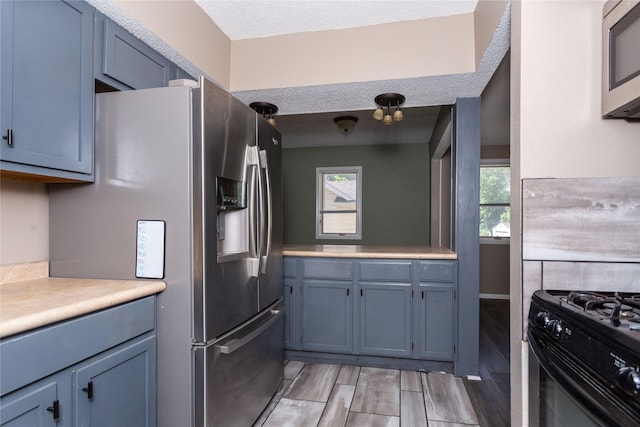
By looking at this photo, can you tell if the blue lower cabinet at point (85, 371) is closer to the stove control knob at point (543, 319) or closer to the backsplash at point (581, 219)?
the stove control knob at point (543, 319)

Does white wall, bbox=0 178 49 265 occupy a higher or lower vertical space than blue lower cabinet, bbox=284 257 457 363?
higher

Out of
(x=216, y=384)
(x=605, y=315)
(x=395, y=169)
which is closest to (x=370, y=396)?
(x=216, y=384)

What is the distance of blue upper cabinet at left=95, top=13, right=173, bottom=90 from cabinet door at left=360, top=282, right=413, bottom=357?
6.71ft

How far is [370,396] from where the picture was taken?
2.36 m

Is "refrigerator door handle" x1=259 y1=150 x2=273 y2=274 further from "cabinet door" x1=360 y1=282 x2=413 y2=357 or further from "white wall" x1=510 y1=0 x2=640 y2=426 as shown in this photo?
"white wall" x1=510 y1=0 x2=640 y2=426

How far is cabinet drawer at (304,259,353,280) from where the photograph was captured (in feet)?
9.37

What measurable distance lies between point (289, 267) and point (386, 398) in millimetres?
1204

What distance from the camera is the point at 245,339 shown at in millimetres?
1833

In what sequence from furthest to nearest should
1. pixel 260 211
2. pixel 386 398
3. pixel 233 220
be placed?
pixel 386 398
pixel 260 211
pixel 233 220

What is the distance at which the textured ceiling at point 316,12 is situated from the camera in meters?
2.14

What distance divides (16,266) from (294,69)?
198cm

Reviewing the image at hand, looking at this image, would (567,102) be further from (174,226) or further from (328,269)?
(328,269)


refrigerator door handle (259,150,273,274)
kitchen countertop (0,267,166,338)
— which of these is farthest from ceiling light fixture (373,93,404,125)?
kitchen countertop (0,267,166,338)

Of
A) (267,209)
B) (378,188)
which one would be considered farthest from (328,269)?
(378,188)
